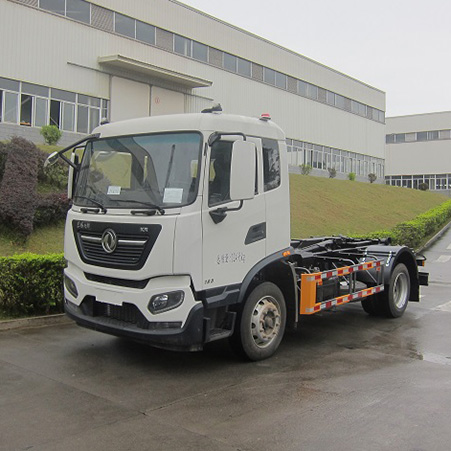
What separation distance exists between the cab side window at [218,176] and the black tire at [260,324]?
1.21 metres

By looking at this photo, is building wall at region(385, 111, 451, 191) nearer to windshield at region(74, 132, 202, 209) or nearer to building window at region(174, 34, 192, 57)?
building window at region(174, 34, 192, 57)

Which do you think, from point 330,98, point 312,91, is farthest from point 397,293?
point 330,98

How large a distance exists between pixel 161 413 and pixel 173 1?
3197cm

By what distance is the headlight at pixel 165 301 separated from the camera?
5156mm

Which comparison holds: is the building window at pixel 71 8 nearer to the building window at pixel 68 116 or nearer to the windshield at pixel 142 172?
the building window at pixel 68 116

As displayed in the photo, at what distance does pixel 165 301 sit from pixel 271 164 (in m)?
2.15

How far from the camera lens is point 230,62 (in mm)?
37094

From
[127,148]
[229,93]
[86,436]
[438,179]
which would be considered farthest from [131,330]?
[438,179]

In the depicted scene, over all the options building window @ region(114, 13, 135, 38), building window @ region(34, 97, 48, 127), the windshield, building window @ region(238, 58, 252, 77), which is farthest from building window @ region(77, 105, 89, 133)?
the windshield

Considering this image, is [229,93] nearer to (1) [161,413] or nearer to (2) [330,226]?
(2) [330,226]

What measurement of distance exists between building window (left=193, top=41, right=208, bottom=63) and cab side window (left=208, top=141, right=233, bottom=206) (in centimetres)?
3062

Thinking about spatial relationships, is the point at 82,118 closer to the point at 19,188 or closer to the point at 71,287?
the point at 19,188

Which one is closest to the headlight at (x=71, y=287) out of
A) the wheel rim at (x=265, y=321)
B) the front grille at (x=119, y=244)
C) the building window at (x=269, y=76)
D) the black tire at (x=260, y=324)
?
the front grille at (x=119, y=244)

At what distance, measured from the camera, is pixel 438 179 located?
68.7m
